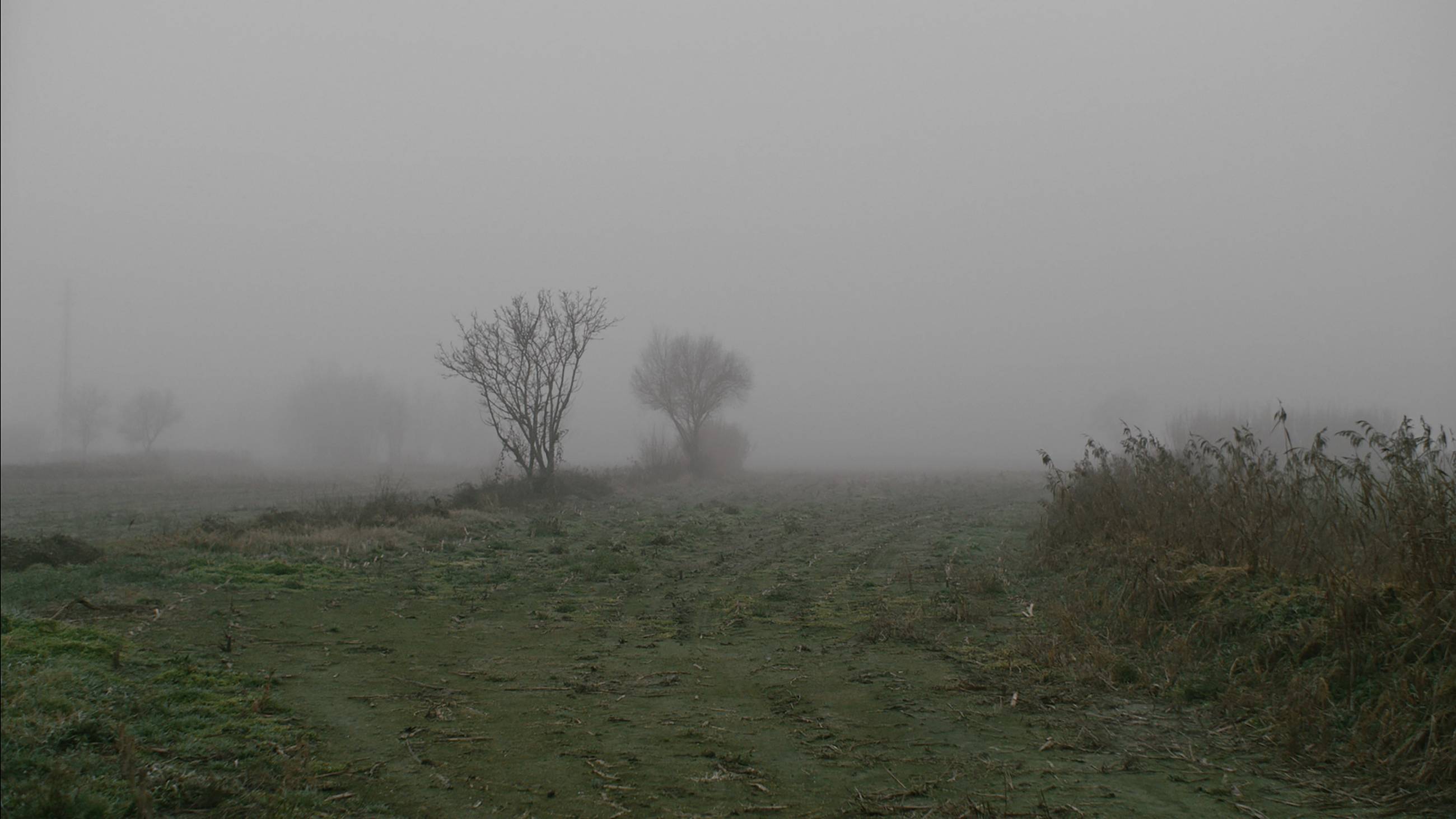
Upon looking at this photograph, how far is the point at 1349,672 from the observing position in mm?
4441

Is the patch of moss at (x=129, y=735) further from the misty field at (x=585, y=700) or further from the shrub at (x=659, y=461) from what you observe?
the shrub at (x=659, y=461)

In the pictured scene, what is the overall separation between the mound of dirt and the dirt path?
299 cm

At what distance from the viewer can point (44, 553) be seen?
28.3 feet

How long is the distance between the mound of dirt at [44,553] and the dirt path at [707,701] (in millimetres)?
2987

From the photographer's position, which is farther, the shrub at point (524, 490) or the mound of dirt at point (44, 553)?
the shrub at point (524, 490)

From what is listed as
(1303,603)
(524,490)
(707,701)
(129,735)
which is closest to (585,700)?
(707,701)

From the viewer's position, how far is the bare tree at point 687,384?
3950cm

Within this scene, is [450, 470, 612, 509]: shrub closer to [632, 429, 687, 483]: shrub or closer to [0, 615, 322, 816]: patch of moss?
[632, 429, 687, 483]: shrub

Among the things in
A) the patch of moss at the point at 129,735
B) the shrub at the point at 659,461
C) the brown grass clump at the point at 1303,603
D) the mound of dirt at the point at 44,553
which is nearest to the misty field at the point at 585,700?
the patch of moss at the point at 129,735

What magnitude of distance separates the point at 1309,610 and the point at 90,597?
10.3 metres

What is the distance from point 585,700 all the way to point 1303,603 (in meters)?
5.22

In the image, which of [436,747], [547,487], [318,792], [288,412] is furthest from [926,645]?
[288,412]

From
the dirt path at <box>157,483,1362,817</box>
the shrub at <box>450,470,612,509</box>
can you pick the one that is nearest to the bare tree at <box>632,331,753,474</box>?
the shrub at <box>450,470,612,509</box>

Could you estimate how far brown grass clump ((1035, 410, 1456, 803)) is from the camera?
4.00 meters
